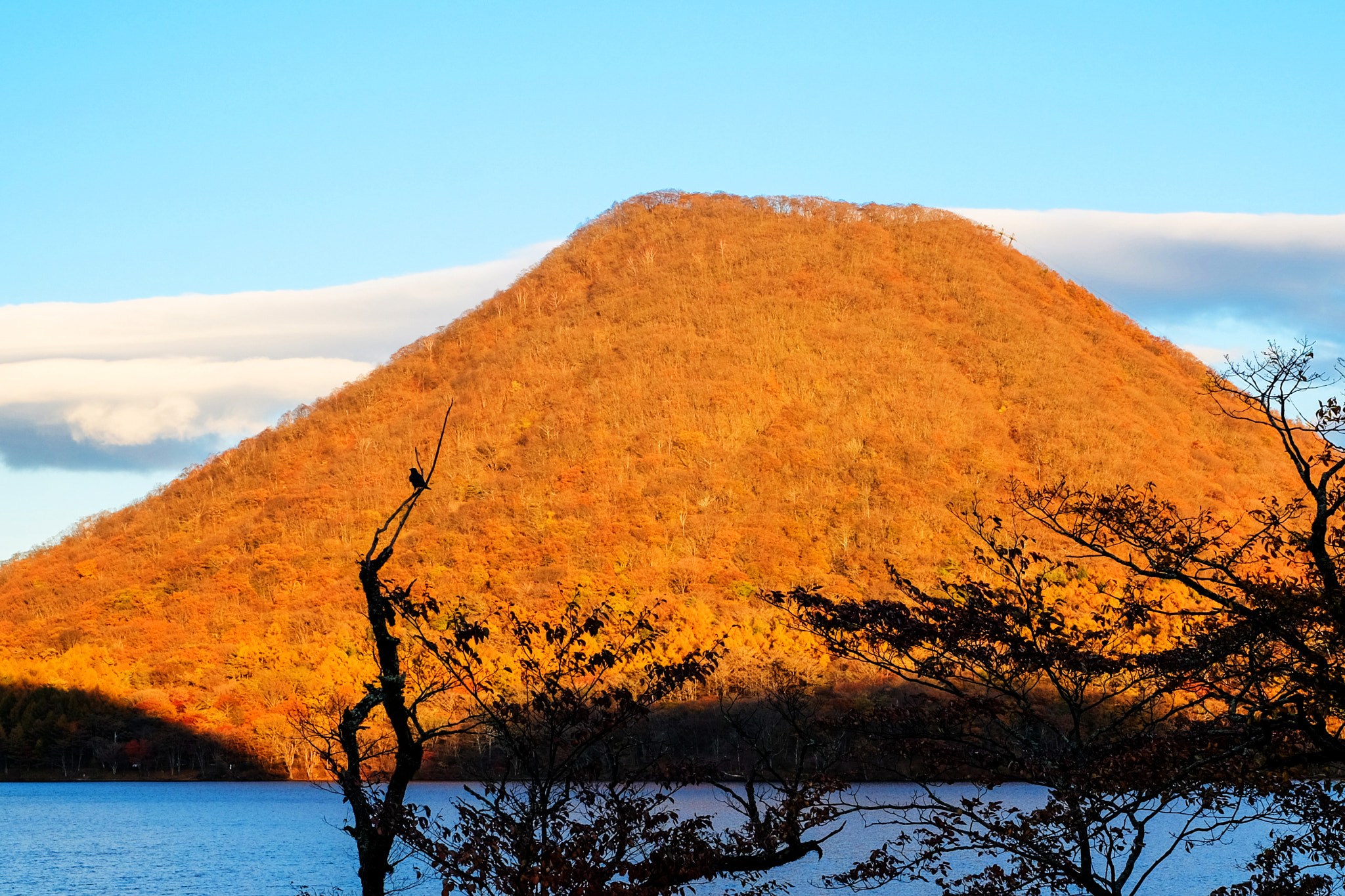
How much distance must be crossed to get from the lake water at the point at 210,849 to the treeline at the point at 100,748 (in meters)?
9.92

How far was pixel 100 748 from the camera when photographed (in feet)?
237

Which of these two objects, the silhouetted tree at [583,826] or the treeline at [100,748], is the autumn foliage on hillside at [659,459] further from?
the silhouetted tree at [583,826]

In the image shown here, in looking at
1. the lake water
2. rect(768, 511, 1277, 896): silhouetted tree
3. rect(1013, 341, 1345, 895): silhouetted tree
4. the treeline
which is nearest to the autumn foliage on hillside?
the treeline

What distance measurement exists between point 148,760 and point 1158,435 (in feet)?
269

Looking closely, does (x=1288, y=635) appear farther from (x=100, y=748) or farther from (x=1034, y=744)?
(x=100, y=748)

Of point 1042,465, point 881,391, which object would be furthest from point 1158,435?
point 881,391

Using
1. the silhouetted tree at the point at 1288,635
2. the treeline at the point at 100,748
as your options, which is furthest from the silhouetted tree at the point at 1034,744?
the treeline at the point at 100,748

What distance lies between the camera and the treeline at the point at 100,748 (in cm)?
7206

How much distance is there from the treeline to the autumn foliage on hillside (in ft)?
5.15

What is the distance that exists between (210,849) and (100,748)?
37.3m

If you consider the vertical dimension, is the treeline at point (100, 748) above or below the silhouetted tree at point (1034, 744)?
below

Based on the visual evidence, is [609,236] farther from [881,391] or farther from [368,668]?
Result: [368,668]

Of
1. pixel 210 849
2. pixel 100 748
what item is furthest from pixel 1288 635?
pixel 100 748

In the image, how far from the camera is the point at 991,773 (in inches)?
469
